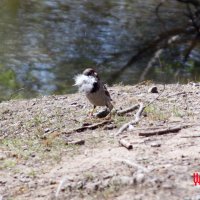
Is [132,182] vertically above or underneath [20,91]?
above

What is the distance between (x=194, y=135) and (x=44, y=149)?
4.53 ft

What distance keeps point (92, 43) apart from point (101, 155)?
383 inches

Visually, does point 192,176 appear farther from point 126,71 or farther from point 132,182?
point 126,71

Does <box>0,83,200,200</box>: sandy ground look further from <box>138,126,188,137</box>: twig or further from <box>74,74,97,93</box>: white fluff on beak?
<box>74,74,97,93</box>: white fluff on beak

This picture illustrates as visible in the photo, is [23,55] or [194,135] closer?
[194,135]

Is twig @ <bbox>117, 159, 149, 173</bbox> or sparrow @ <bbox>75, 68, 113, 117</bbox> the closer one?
twig @ <bbox>117, 159, 149, 173</bbox>

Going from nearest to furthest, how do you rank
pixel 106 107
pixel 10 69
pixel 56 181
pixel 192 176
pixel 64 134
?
1. pixel 192 176
2. pixel 56 181
3. pixel 64 134
4. pixel 106 107
5. pixel 10 69

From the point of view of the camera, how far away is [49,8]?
17047mm

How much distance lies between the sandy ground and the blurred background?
4.12 m

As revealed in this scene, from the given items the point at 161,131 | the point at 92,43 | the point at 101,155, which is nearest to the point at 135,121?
the point at 161,131

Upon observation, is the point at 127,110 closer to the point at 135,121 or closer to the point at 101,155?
the point at 135,121

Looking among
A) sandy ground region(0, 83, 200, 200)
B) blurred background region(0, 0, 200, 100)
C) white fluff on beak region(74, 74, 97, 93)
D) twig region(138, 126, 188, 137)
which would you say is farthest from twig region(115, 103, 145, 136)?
blurred background region(0, 0, 200, 100)

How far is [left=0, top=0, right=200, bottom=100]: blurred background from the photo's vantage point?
40.3ft

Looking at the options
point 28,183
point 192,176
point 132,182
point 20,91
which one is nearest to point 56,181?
point 28,183
